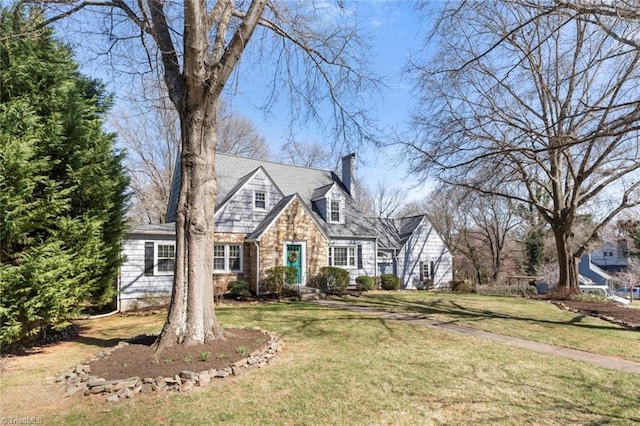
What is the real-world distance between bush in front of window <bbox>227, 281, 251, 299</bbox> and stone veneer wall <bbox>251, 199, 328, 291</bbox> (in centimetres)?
109

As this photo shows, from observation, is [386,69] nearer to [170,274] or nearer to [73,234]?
[73,234]

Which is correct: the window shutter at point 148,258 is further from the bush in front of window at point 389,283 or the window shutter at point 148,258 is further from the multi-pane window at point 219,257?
the bush in front of window at point 389,283

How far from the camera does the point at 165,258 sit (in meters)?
14.8

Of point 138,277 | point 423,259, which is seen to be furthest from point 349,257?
point 138,277

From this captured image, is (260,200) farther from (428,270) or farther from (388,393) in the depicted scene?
(388,393)

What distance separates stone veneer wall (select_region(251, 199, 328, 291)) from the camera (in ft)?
53.6

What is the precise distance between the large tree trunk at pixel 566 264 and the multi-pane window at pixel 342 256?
31.5 feet

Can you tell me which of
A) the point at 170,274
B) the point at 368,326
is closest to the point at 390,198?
the point at 170,274

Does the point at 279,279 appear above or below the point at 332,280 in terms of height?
above

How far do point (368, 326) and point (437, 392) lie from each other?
13.7 feet

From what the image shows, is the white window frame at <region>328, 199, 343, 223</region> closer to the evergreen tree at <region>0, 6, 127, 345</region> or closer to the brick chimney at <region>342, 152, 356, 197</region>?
the brick chimney at <region>342, 152, 356, 197</region>

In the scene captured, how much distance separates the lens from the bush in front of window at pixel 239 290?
14992 mm

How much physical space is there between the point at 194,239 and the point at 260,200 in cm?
1113

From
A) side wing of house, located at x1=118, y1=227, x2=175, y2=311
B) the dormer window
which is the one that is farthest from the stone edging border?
the dormer window
